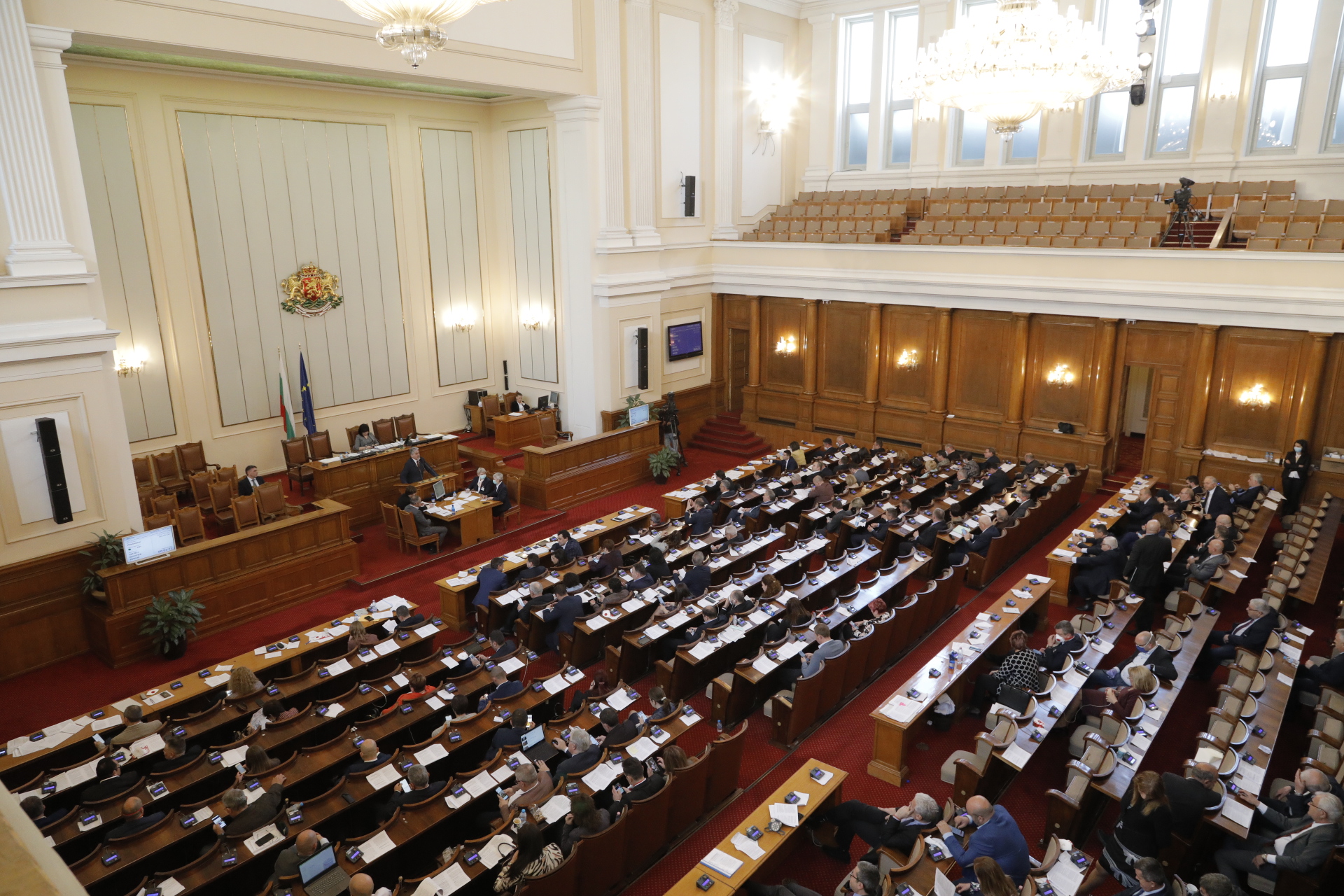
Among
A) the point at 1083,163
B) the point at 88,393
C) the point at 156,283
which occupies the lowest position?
the point at 88,393

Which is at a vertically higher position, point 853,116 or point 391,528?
point 853,116

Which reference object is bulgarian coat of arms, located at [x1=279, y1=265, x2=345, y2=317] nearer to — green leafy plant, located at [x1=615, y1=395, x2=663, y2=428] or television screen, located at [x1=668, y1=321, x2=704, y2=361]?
green leafy plant, located at [x1=615, y1=395, x2=663, y2=428]

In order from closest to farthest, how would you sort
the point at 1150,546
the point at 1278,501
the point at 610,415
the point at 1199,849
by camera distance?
the point at 1199,849, the point at 1150,546, the point at 1278,501, the point at 610,415

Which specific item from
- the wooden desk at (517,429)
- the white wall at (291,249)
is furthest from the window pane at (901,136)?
the white wall at (291,249)

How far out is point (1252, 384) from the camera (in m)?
13.0

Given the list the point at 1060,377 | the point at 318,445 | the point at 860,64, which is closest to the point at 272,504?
the point at 318,445

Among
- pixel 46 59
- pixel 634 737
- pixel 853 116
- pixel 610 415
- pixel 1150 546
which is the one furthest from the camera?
pixel 853 116

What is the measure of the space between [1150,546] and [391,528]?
10252 mm

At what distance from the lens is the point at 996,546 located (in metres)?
11.2

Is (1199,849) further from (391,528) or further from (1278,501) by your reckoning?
(391,528)

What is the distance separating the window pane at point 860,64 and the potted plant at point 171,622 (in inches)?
668

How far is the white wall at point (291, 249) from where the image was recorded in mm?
13453

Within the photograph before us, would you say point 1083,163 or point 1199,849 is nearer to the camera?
point 1199,849

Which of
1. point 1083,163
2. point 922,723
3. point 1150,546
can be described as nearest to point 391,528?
point 922,723
